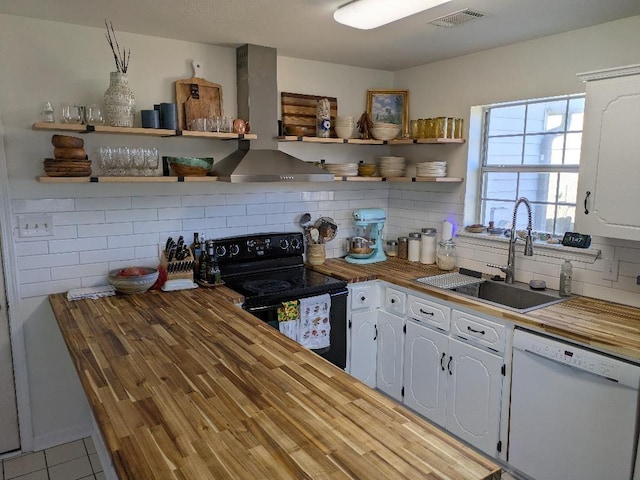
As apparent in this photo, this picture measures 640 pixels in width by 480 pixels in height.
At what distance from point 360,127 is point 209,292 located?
5.83 feet

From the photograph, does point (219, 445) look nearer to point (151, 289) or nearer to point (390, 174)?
point (151, 289)

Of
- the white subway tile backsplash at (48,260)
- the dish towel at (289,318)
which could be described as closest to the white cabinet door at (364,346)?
the dish towel at (289,318)

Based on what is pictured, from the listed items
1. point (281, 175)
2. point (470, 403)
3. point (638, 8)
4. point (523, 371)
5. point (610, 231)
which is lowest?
point (470, 403)

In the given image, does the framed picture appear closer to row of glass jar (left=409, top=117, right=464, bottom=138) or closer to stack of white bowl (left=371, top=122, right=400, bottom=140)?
stack of white bowl (left=371, top=122, right=400, bottom=140)

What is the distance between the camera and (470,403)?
2.68 m

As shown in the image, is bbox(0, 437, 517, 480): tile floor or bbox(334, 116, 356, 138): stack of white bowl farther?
bbox(334, 116, 356, 138): stack of white bowl

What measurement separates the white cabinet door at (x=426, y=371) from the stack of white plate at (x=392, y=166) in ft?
4.09

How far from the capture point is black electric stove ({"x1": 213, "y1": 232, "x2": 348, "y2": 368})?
2771mm

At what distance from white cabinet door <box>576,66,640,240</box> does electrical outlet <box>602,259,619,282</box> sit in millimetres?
343

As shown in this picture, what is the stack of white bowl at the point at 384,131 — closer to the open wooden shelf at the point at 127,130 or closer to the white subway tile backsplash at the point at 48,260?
the open wooden shelf at the point at 127,130

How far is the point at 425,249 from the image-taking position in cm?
360

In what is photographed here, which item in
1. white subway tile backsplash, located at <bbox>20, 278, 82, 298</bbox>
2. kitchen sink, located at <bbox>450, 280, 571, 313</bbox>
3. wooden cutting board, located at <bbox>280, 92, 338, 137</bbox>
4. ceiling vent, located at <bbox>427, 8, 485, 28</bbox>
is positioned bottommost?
kitchen sink, located at <bbox>450, 280, 571, 313</bbox>

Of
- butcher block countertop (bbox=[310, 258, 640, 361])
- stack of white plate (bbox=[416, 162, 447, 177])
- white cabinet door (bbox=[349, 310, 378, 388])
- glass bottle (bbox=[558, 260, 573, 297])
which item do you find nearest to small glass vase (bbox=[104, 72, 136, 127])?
butcher block countertop (bbox=[310, 258, 640, 361])

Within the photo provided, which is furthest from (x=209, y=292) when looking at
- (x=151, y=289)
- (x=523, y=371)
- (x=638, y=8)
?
(x=638, y=8)
